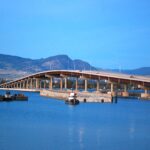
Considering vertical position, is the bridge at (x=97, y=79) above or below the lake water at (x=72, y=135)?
above

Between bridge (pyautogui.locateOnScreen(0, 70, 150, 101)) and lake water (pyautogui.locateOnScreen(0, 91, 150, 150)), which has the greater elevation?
bridge (pyautogui.locateOnScreen(0, 70, 150, 101))

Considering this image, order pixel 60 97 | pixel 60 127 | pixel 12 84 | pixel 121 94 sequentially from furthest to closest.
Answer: pixel 12 84 < pixel 121 94 < pixel 60 97 < pixel 60 127

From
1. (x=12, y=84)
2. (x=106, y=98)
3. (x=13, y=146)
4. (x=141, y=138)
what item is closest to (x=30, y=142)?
(x=13, y=146)

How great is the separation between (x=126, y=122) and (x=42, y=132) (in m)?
11.4

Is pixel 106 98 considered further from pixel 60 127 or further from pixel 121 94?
pixel 60 127

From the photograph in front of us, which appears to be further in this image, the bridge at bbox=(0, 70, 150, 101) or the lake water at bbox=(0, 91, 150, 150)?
the bridge at bbox=(0, 70, 150, 101)

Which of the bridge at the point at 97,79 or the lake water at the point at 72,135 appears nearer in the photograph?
the lake water at the point at 72,135

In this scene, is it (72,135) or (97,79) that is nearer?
(72,135)

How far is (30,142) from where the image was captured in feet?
87.4

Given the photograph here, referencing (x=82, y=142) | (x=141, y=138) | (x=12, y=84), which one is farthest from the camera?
(x=12, y=84)

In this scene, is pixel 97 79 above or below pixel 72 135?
above

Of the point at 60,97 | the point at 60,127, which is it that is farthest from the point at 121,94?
the point at 60,127

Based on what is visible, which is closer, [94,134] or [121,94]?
[94,134]

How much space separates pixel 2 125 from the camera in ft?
115
